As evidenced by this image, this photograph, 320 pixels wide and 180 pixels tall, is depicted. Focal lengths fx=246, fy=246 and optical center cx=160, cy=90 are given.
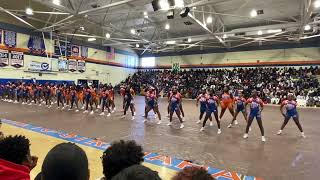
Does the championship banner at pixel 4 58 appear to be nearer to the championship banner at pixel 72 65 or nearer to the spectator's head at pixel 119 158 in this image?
the championship banner at pixel 72 65

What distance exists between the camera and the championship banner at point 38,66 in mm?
26931

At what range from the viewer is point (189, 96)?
31.9 meters

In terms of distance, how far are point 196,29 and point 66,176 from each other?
27.7 m

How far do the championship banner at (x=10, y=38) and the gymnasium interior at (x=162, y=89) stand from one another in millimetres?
128

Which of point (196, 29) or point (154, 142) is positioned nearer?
point (154, 142)

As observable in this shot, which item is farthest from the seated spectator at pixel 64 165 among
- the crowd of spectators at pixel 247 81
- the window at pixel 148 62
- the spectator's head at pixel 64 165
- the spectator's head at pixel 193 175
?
the window at pixel 148 62

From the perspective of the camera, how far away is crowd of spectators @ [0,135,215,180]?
1.27 meters

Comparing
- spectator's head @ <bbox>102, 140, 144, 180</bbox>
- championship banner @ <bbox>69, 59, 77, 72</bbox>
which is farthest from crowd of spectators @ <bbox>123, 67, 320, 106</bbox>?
spectator's head @ <bbox>102, 140, 144, 180</bbox>

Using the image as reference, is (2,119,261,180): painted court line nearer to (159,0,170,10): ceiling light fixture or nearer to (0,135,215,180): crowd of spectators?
(0,135,215,180): crowd of spectators

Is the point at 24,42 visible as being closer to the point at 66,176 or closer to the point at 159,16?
the point at 159,16

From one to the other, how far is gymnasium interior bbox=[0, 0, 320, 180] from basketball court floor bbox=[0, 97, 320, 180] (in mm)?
39

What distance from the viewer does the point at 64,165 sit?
4.96 ft

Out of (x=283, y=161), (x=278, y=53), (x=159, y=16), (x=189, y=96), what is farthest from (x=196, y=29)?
(x=283, y=161)

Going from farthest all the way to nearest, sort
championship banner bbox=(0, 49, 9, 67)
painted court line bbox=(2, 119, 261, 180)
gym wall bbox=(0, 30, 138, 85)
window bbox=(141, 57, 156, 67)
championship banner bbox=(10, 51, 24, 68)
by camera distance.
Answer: window bbox=(141, 57, 156, 67), gym wall bbox=(0, 30, 138, 85), championship banner bbox=(10, 51, 24, 68), championship banner bbox=(0, 49, 9, 67), painted court line bbox=(2, 119, 261, 180)
